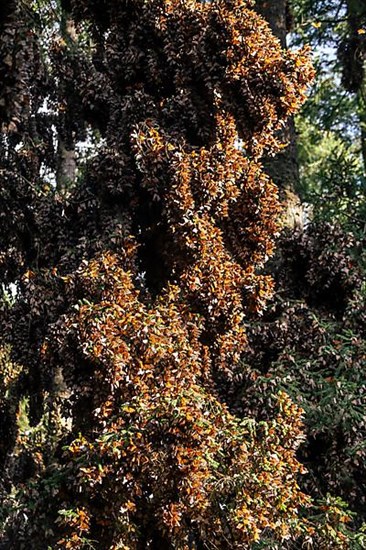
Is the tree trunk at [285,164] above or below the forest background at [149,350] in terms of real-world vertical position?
above

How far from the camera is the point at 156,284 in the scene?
5812 mm

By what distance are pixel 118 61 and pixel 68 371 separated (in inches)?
106

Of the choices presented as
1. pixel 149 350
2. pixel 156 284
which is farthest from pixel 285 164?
pixel 149 350

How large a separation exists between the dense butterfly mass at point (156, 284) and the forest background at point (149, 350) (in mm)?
17

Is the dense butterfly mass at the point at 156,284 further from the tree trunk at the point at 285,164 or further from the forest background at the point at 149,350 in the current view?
the tree trunk at the point at 285,164

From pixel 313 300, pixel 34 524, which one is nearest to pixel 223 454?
pixel 34 524

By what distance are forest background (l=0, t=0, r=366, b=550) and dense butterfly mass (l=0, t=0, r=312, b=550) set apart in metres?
0.02

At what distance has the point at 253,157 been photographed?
605 cm

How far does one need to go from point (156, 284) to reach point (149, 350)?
1.25m

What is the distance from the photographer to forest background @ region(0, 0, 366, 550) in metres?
4.39

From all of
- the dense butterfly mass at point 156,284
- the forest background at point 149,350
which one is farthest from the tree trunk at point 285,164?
the dense butterfly mass at point 156,284

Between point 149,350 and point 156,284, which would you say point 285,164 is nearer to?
point 156,284

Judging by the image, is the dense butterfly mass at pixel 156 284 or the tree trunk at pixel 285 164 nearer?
the dense butterfly mass at pixel 156 284

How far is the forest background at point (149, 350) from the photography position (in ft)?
14.4
